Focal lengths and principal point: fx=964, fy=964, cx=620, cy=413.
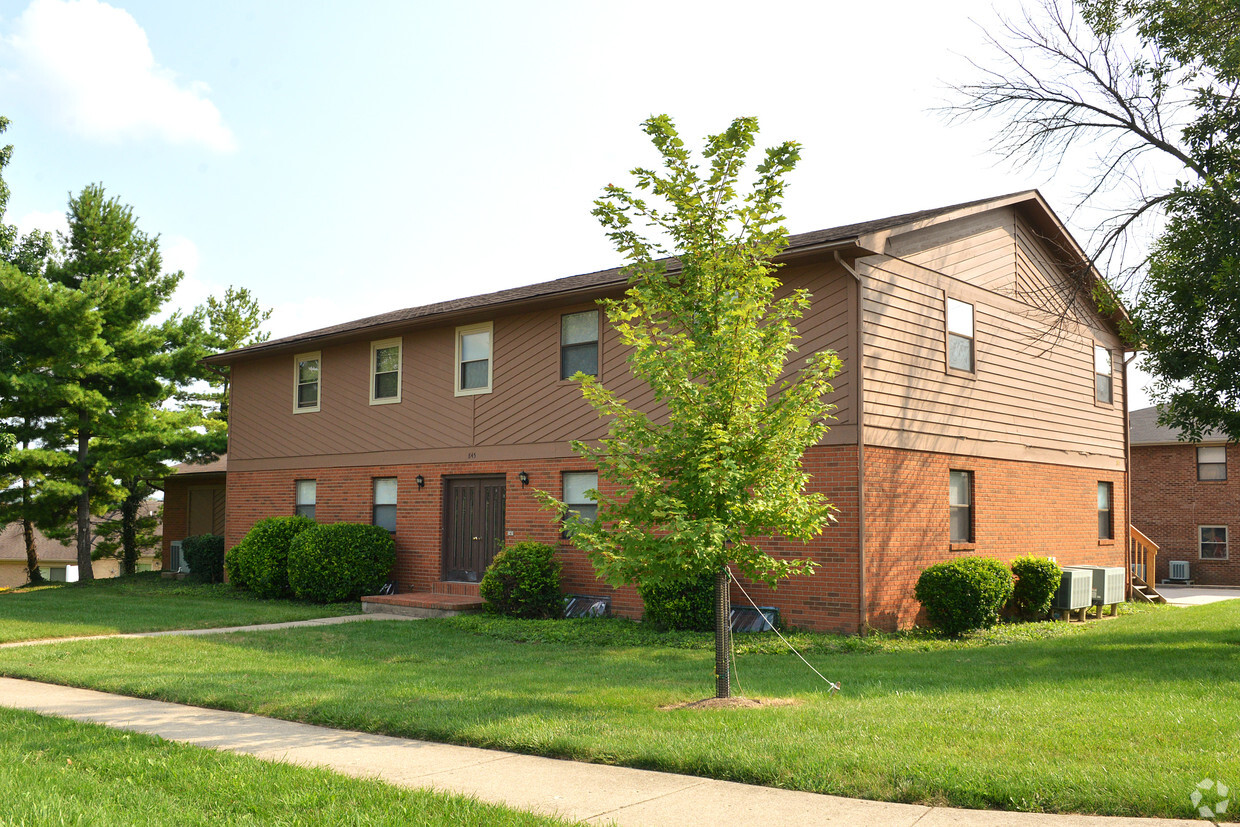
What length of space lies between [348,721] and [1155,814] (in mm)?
5604

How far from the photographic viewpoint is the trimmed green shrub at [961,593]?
44.2 ft

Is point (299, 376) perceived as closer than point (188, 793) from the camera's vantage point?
No

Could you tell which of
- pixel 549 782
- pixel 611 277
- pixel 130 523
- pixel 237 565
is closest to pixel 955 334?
pixel 611 277

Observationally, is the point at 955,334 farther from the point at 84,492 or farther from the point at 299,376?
the point at 84,492

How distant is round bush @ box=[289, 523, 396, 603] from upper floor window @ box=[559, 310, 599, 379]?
513cm

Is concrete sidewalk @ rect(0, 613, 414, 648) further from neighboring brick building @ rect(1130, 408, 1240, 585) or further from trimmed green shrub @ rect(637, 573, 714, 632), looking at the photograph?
neighboring brick building @ rect(1130, 408, 1240, 585)

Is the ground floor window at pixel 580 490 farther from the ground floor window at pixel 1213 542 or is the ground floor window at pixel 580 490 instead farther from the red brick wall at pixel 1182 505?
the ground floor window at pixel 1213 542

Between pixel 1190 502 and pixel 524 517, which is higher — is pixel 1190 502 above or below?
below

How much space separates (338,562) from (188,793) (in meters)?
12.6

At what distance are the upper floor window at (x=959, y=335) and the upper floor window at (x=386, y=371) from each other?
10416 mm

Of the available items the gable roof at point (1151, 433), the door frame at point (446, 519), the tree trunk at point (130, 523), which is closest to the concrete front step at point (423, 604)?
the door frame at point (446, 519)

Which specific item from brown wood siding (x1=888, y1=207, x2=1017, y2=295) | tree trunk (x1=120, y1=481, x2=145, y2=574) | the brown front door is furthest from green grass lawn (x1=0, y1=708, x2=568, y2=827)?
tree trunk (x1=120, y1=481, x2=145, y2=574)

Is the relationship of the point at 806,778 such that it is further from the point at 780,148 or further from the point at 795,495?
the point at 780,148

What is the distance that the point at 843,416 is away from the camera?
A: 525 inches
